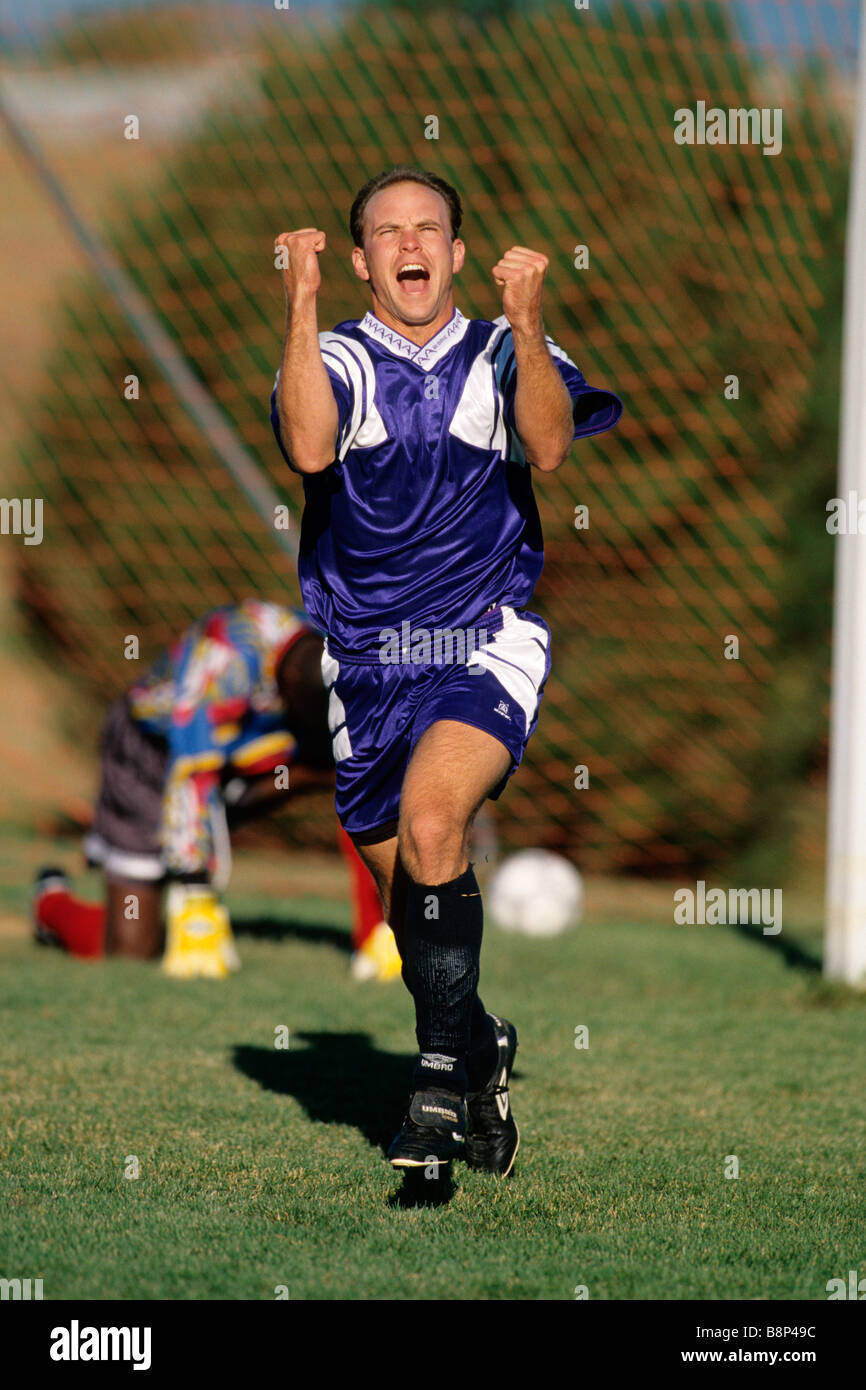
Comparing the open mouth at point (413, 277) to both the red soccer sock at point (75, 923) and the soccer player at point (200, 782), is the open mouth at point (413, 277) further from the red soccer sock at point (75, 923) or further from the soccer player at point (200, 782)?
the red soccer sock at point (75, 923)

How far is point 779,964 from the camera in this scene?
21.6 ft

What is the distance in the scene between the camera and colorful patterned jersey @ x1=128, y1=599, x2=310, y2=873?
6230 millimetres

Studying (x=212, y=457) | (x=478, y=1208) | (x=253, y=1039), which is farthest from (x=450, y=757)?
(x=212, y=457)

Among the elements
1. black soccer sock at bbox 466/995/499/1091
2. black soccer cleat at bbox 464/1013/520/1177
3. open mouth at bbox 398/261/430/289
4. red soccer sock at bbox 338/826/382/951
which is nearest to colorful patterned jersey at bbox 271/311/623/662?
open mouth at bbox 398/261/430/289

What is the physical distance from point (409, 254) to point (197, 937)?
346 cm

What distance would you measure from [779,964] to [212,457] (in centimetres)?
619

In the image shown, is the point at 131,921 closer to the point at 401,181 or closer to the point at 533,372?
the point at 401,181

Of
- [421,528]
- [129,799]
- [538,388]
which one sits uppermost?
[538,388]

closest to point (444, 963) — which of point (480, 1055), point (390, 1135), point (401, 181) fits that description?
point (480, 1055)

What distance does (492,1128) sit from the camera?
3.43 metres

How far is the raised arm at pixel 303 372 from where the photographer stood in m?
3.14

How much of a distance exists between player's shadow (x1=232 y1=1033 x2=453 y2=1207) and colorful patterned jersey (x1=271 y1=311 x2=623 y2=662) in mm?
1121
